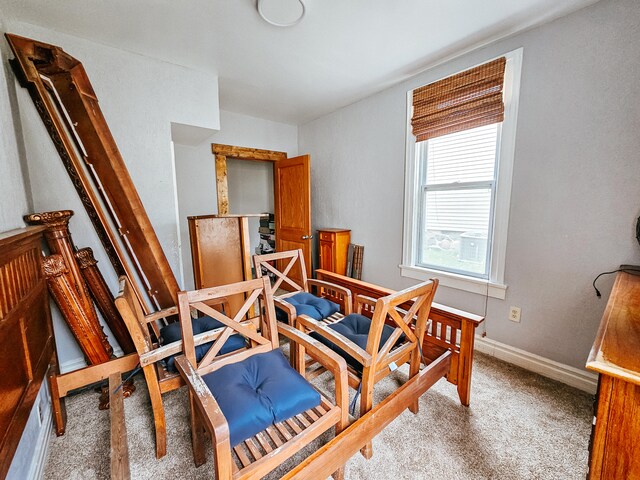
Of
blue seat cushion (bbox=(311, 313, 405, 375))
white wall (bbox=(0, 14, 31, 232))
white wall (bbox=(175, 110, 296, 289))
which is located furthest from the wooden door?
white wall (bbox=(0, 14, 31, 232))

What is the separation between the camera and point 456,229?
8.11ft

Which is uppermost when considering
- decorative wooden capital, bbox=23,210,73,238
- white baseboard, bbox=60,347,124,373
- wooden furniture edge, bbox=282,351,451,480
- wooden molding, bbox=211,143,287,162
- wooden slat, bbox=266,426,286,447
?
wooden molding, bbox=211,143,287,162

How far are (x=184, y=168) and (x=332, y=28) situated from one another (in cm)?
238

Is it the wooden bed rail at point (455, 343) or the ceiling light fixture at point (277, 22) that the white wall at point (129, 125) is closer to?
the ceiling light fixture at point (277, 22)

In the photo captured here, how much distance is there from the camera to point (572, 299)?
1.81m

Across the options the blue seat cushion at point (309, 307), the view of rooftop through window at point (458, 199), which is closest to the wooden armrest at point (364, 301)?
the blue seat cushion at point (309, 307)

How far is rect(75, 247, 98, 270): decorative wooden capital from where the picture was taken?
68.2 inches

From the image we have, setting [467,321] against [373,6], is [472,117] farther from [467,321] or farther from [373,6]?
[467,321]

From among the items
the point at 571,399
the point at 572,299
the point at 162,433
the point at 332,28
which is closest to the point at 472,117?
the point at 332,28

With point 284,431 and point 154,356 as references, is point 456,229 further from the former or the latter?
point 154,356

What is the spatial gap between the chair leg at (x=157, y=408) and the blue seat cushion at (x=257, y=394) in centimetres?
30

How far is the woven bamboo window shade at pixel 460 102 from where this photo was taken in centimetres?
204

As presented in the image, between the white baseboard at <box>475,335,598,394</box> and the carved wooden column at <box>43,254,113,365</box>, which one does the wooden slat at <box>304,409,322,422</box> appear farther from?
the white baseboard at <box>475,335,598,394</box>

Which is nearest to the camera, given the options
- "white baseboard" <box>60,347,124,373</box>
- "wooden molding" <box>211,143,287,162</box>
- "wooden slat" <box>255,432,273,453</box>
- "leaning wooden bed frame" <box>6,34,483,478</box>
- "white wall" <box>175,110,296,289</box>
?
"wooden slat" <box>255,432,273,453</box>
